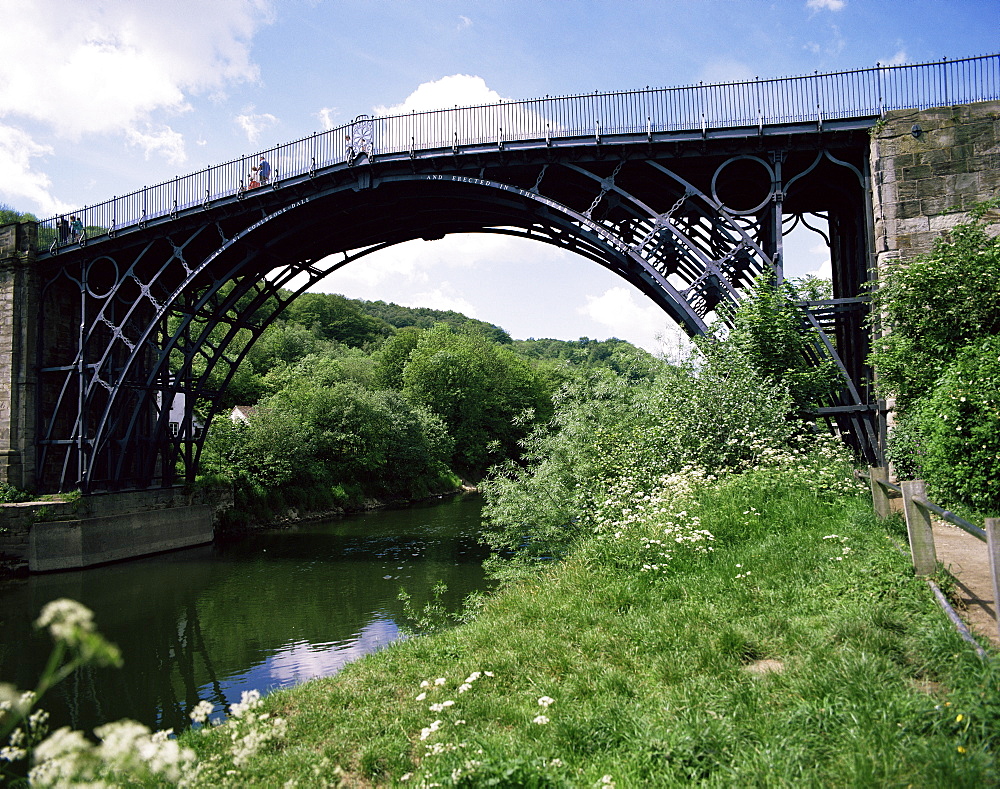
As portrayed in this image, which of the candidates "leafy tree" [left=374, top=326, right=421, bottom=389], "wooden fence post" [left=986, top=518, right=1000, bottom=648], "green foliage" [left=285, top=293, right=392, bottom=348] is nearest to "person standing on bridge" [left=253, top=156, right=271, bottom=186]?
"wooden fence post" [left=986, top=518, right=1000, bottom=648]

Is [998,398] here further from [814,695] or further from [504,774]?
[504,774]

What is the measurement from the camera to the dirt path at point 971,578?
4.21m

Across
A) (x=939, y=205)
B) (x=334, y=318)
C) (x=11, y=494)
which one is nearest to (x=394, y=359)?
(x=334, y=318)

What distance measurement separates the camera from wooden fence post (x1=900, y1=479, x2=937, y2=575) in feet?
16.4

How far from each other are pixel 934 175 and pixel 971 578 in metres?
9.75

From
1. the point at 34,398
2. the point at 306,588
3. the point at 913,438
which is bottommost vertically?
the point at 306,588

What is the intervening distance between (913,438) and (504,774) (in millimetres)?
8572

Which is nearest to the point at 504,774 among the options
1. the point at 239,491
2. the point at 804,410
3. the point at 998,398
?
the point at 998,398

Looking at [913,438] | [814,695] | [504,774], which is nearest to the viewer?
[504,774]

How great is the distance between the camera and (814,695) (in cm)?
388

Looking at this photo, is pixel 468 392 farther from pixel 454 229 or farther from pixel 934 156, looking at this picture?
pixel 934 156

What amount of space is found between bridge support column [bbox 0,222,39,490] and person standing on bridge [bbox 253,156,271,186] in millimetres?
8763

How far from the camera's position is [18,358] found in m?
21.5

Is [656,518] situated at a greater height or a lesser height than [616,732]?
greater
